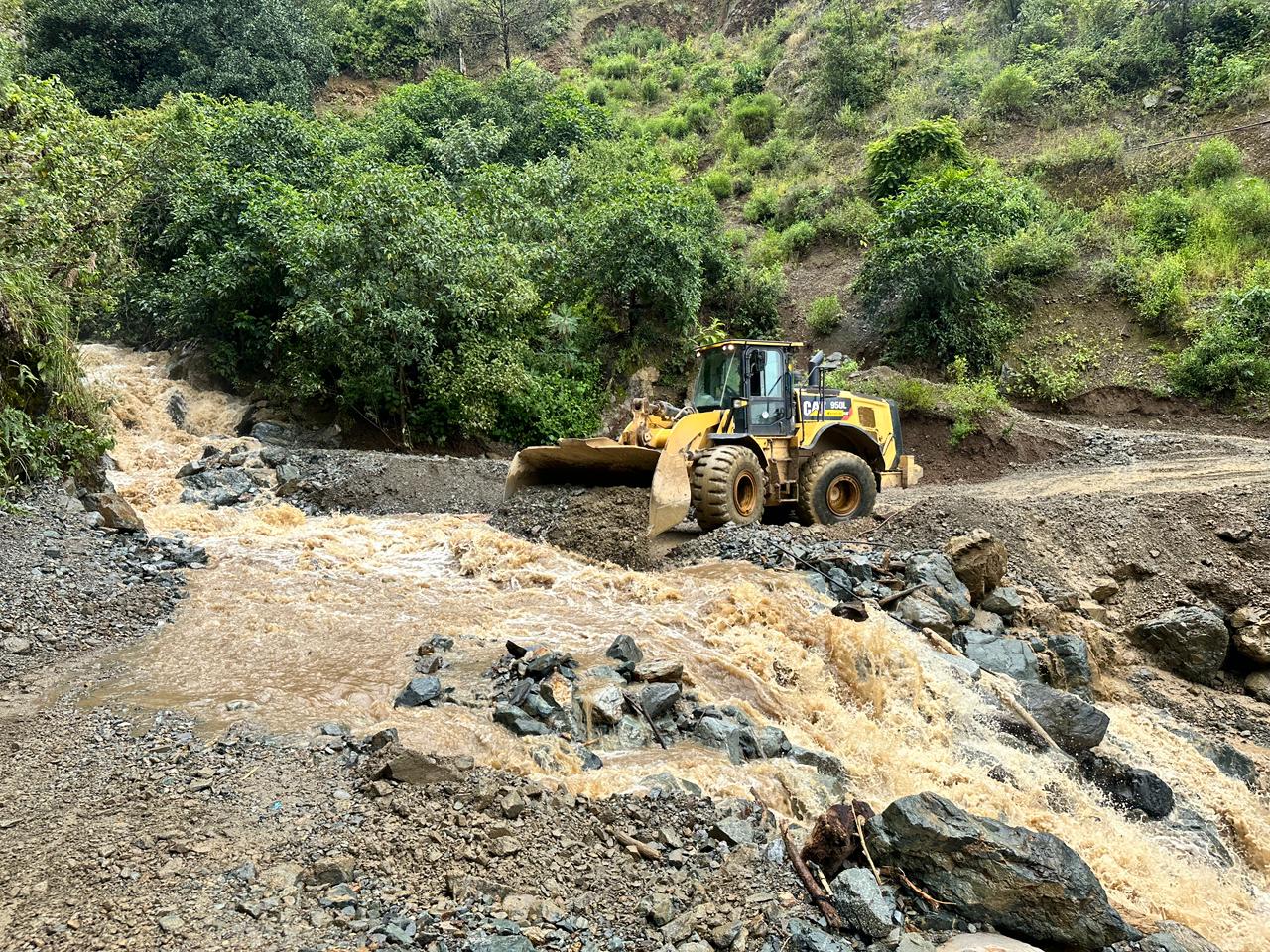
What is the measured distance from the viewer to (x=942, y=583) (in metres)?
8.16

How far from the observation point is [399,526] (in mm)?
11164

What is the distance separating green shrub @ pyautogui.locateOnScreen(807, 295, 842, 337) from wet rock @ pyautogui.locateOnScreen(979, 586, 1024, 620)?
50.5ft

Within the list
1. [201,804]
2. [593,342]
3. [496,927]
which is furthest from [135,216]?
[496,927]

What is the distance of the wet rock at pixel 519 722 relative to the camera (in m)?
4.88

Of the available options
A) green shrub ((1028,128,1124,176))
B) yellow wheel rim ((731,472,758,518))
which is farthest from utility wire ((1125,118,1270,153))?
yellow wheel rim ((731,472,758,518))

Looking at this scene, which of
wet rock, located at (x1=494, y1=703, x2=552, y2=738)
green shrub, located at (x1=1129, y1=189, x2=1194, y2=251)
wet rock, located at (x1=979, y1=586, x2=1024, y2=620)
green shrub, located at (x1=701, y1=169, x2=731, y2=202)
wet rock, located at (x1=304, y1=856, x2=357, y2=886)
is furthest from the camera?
green shrub, located at (x1=701, y1=169, x2=731, y2=202)

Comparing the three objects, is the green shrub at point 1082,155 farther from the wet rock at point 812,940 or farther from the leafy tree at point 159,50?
the wet rock at point 812,940

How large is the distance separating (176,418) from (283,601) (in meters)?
11.3

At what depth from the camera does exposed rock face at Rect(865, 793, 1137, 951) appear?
3672 mm

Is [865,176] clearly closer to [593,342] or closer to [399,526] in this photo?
[593,342]

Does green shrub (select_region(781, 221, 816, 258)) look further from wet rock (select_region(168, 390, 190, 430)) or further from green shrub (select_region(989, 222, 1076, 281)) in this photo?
wet rock (select_region(168, 390, 190, 430))

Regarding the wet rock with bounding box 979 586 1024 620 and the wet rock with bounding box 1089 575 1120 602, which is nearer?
the wet rock with bounding box 979 586 1024 620

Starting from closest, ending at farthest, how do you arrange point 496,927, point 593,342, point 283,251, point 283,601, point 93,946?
point 93,946 → point 496,927 → point 283,601 → point 283,251 → point 593,342

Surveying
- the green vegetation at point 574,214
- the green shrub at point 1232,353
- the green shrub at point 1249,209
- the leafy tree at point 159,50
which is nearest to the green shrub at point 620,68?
the green vegetation at point 574,214
